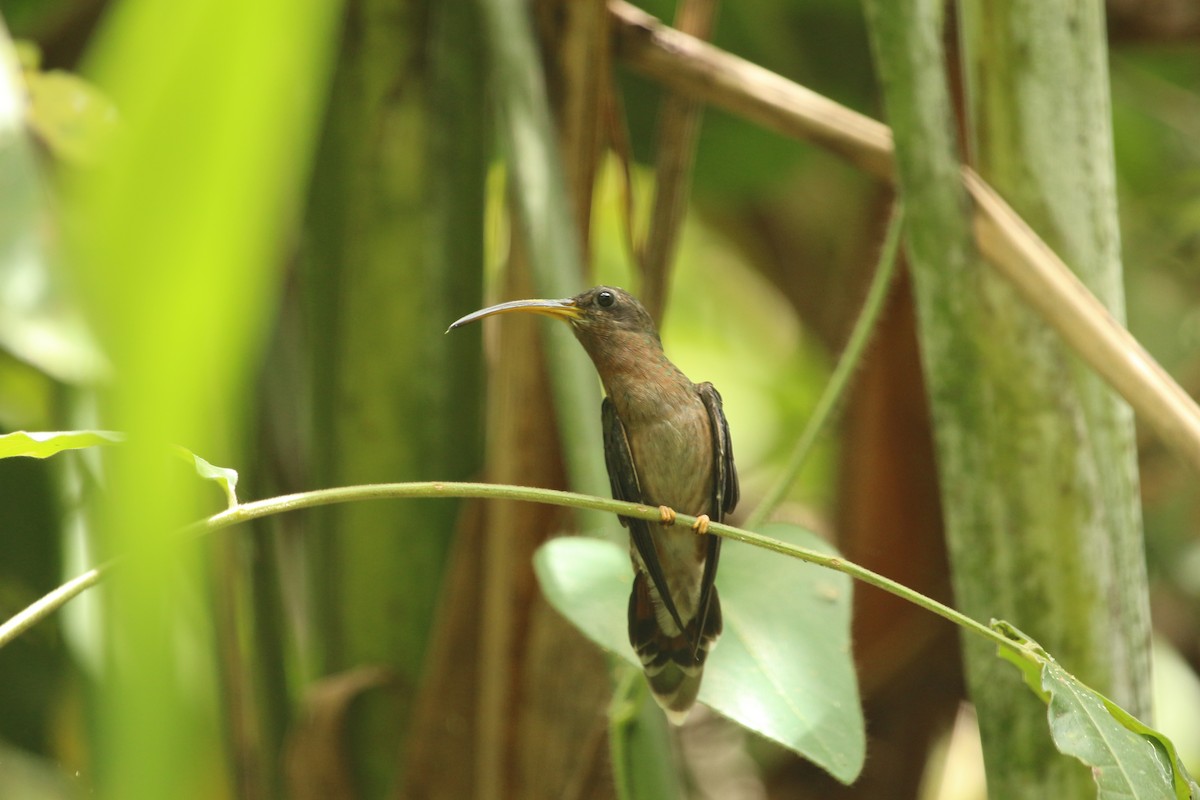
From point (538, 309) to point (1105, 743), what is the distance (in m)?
1.07

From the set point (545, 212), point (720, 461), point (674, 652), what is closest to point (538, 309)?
point (545, 212)

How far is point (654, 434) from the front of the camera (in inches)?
82.7

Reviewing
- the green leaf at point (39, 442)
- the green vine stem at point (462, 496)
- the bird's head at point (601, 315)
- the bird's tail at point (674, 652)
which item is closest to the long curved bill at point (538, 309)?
the bird's head at point (601, 315)

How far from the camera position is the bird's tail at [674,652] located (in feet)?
5.41

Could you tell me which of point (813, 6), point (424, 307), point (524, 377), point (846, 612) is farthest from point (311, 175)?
point (813, 6)

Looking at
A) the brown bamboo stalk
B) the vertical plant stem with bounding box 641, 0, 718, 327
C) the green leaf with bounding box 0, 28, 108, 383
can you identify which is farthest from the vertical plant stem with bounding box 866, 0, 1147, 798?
the green leaf with bounding box 0, 28, 108, 383

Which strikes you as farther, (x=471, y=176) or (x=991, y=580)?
(x=471, y=176)

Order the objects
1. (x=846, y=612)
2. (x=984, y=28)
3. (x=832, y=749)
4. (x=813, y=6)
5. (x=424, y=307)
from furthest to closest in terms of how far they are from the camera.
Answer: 1. (x=813, y=6)
2. (x=424, y=307)
3. (x=984, y=28)
4. (x=846, y=612)
5. (x=832, y=749)

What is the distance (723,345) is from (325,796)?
10.0ft

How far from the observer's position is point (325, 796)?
2.09 m

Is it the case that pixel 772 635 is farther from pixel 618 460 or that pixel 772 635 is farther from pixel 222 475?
pixel 222 475

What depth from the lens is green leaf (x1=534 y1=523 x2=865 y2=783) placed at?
4.27 ft

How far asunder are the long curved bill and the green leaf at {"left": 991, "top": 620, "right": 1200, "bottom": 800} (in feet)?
3.16

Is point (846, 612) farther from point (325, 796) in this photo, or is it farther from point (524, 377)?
point (325, 796)
